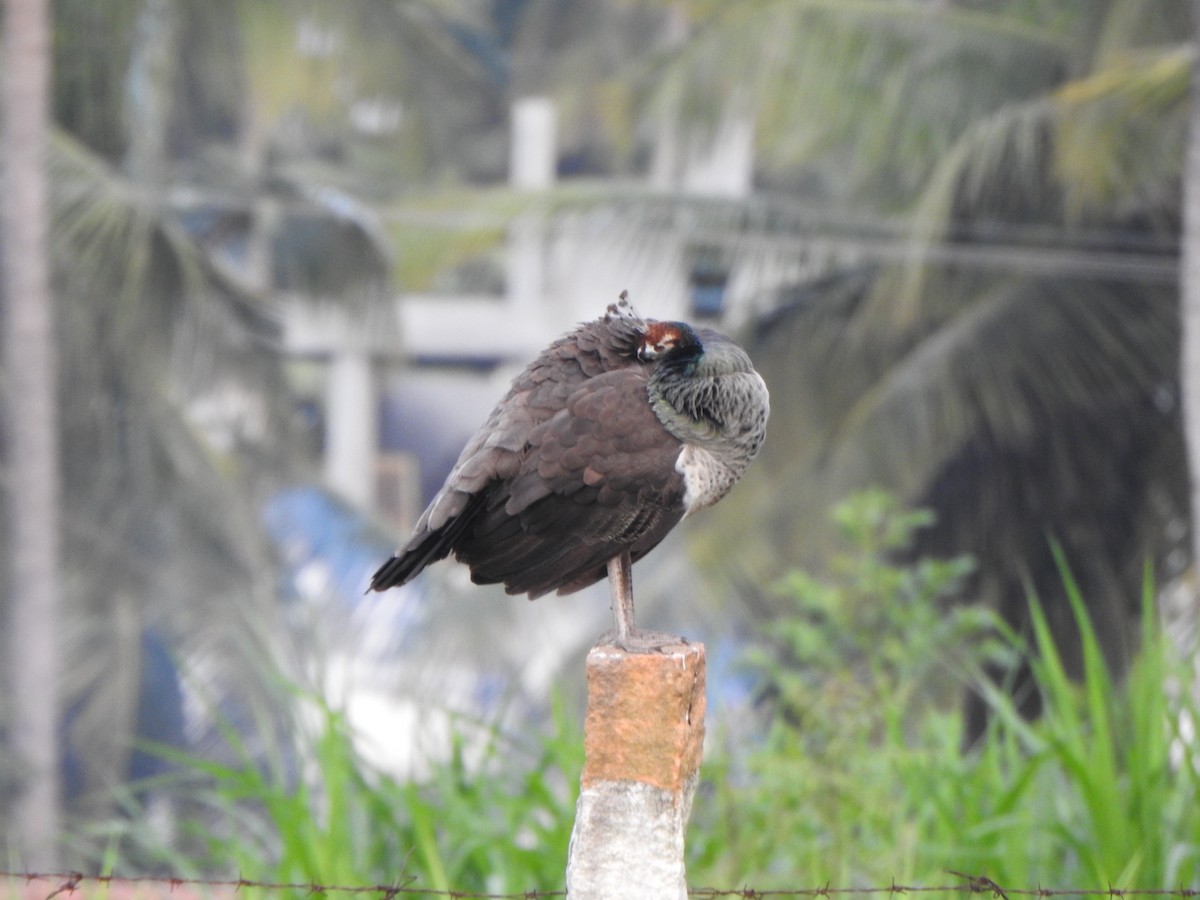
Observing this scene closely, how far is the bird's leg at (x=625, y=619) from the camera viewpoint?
8.83ft

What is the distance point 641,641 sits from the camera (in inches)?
107

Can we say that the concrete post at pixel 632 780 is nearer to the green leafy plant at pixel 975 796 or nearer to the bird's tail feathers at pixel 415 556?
the bird's tail feathers at pixel 415 556

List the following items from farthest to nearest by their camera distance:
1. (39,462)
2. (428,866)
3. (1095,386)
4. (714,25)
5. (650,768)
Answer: (714,25) → (1095,386) → (39,462) → (428,866) → (650,768)

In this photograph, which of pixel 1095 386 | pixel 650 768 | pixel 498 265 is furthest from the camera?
pixel 498 265

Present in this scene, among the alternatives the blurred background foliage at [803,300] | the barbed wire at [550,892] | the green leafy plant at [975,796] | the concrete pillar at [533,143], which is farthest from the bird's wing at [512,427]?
the concrete pillar at [533,143]

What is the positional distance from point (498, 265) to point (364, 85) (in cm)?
382

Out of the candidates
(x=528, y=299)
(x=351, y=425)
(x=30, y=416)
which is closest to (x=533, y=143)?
(x=528, y=299)

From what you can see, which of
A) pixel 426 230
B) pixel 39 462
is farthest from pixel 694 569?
pixel 39 462

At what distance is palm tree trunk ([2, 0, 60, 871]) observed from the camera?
7871 millimetres

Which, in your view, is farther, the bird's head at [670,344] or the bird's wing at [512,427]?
the bird's head at [670,344]

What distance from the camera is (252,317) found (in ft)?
32.9

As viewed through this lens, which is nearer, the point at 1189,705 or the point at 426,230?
the point at 1189,705

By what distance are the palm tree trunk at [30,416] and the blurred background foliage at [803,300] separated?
30 cm

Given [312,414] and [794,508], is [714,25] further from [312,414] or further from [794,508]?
[312,414]
